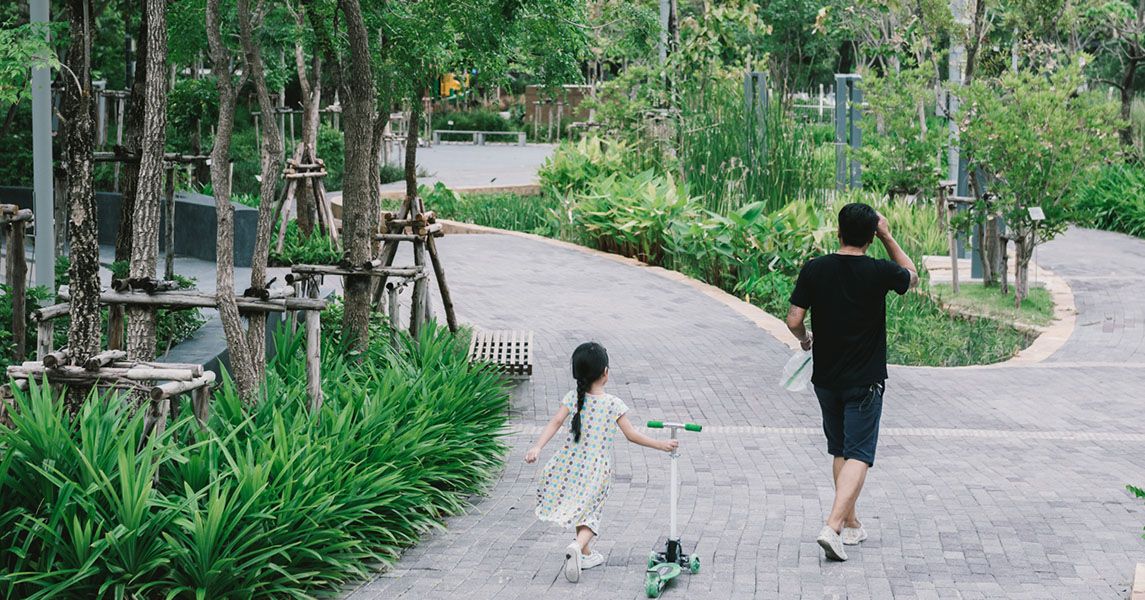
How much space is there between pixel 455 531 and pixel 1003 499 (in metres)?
3.06

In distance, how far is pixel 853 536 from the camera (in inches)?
274

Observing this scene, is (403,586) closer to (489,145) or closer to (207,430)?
(207,430)

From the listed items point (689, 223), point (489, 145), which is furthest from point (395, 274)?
point (489, 145)

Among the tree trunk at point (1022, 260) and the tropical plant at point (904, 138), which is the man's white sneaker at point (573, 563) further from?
the tropical plant at point (904, 138)

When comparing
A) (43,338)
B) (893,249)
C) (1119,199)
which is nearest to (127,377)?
(43,338)

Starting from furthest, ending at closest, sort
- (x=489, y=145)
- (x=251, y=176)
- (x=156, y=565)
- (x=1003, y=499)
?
1. (x=489, y=145)
2. (x=251, y=176)
3. (x=1003, y=499)
4. (x=156, y=565)

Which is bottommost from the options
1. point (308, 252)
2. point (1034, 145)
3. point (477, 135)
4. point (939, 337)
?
point (939, 337)

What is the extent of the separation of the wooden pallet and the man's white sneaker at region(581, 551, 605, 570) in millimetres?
3443

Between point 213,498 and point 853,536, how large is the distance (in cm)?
308

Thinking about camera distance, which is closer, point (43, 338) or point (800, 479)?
point (43, 338)

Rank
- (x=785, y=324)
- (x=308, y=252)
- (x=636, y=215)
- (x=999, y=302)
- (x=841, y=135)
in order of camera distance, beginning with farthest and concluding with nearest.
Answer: (x=841, y=135), (x=636, y=215), (x=308, y=252), (x=999, y=302), (x=785, y=324)

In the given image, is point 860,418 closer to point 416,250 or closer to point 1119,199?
point 416,250

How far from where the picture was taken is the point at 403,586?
20.7 feet

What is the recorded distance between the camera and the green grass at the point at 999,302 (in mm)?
14734
